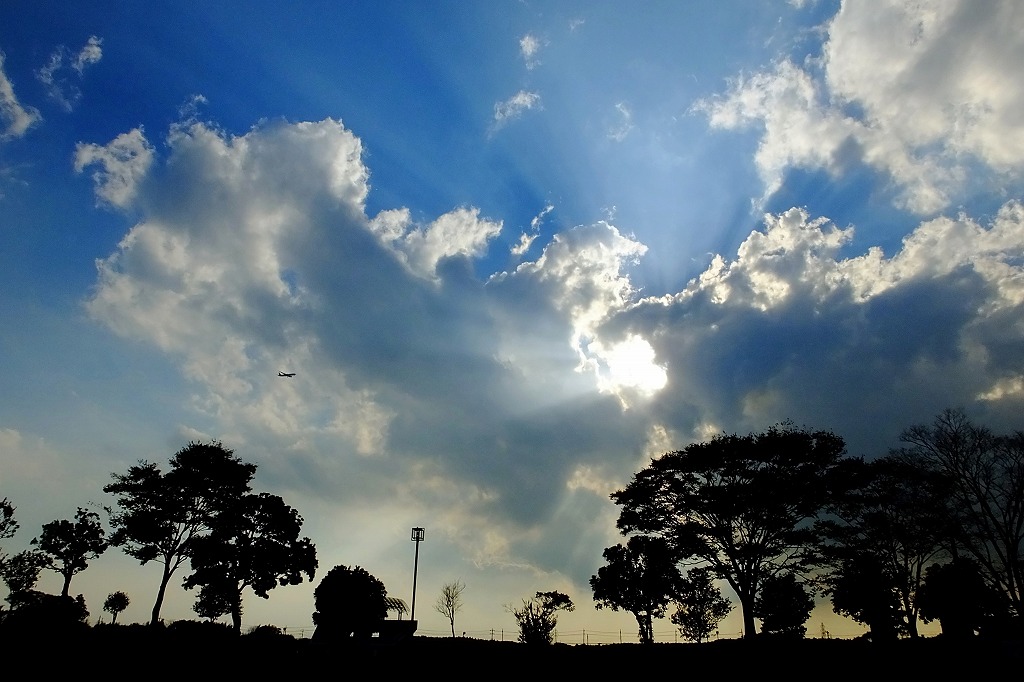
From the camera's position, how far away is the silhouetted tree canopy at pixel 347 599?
61.9 m

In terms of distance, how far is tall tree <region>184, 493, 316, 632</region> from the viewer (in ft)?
168

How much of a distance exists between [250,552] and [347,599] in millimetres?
14611

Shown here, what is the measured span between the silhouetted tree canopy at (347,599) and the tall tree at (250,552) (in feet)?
23.5

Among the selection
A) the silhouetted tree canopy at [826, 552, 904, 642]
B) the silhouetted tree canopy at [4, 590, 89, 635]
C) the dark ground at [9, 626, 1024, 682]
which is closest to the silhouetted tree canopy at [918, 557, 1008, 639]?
the silhouetted tree canopy at [826, 552, 904, 642]

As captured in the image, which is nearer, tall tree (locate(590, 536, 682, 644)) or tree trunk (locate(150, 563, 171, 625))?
tree trunk (locate(150, 563, 171, 625))

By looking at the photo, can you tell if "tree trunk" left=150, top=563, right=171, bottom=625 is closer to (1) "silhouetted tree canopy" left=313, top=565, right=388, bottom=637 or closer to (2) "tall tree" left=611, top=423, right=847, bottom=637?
(1) "silhouetted tree canopy" left=313, top=565, right=388, bottom=637

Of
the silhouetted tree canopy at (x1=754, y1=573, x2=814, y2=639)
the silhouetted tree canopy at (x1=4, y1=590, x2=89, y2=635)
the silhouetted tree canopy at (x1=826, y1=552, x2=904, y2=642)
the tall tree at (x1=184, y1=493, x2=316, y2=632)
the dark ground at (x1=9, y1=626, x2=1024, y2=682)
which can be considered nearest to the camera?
the dark ground at (x1=9, y1=626, x2=1024, y2=682)

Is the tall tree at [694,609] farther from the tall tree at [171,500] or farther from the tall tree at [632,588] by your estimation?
the tall tree at [171,500]

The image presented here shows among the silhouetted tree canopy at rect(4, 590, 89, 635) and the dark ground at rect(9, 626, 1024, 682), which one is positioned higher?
the silhouetted tree canopy at rect(4, 590, 89, 635)

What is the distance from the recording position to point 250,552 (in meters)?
53.9

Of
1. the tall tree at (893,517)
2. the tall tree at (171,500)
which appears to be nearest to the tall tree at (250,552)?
the tall tree at (171,500)

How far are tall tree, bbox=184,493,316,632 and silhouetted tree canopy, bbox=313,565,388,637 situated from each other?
282 inches

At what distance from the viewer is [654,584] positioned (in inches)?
2852

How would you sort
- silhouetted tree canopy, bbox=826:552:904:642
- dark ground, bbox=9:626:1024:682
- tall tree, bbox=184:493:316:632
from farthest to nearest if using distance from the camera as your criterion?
tall tree, bbox=184:493:316:632 < silhouetted tree canopy, bbox=826:552:904:642 < dark ground, bbox=9:626:1024:682
